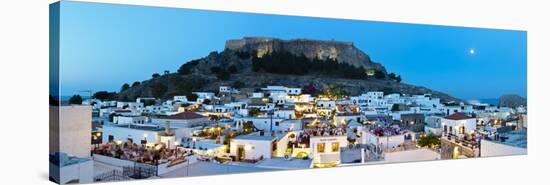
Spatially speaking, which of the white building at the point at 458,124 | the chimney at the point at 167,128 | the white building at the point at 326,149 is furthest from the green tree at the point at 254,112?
the white building at the point at 458,124

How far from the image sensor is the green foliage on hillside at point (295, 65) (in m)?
7.31

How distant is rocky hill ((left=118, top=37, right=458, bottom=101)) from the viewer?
6.73 meters

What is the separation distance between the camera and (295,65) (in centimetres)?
745

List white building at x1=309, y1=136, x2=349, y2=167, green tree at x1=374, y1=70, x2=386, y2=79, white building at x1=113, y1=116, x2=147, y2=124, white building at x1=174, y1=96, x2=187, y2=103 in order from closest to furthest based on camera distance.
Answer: white building at x1=113, y1=116, x2=147, y2=124 → white building at x1=174, y1=96, x2=187, y2=103 → white building at x1=309, y1=136, x2=349, y2=167 → green tree at x1=374, y1=70, x2=386, y2=79

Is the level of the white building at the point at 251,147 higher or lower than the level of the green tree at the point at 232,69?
lower

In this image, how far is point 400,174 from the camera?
697cm

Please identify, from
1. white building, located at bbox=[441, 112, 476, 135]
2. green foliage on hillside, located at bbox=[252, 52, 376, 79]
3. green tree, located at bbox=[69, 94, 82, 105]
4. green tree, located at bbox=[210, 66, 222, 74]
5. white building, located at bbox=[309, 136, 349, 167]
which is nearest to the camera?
green tree, located at bbox=[69, 94, 82, 105]

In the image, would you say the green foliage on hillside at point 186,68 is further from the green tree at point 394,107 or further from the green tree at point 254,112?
the green tree at point 394,107

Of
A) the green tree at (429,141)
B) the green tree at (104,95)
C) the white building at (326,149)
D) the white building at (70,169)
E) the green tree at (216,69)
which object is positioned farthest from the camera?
the green tree at (429,141)

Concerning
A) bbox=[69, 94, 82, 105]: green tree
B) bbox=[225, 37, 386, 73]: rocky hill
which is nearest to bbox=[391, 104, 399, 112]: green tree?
bbox=[225, 37, 386, 73]: rocky hill

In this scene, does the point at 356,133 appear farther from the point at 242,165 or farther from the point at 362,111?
the point at 242,165

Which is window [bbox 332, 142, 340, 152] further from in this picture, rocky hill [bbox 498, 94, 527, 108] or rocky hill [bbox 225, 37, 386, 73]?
rocky hill [bbox 498, 94, 527, 108]

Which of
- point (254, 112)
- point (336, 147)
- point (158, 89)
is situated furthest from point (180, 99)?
point (336, 147)

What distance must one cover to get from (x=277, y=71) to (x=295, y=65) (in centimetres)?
25
